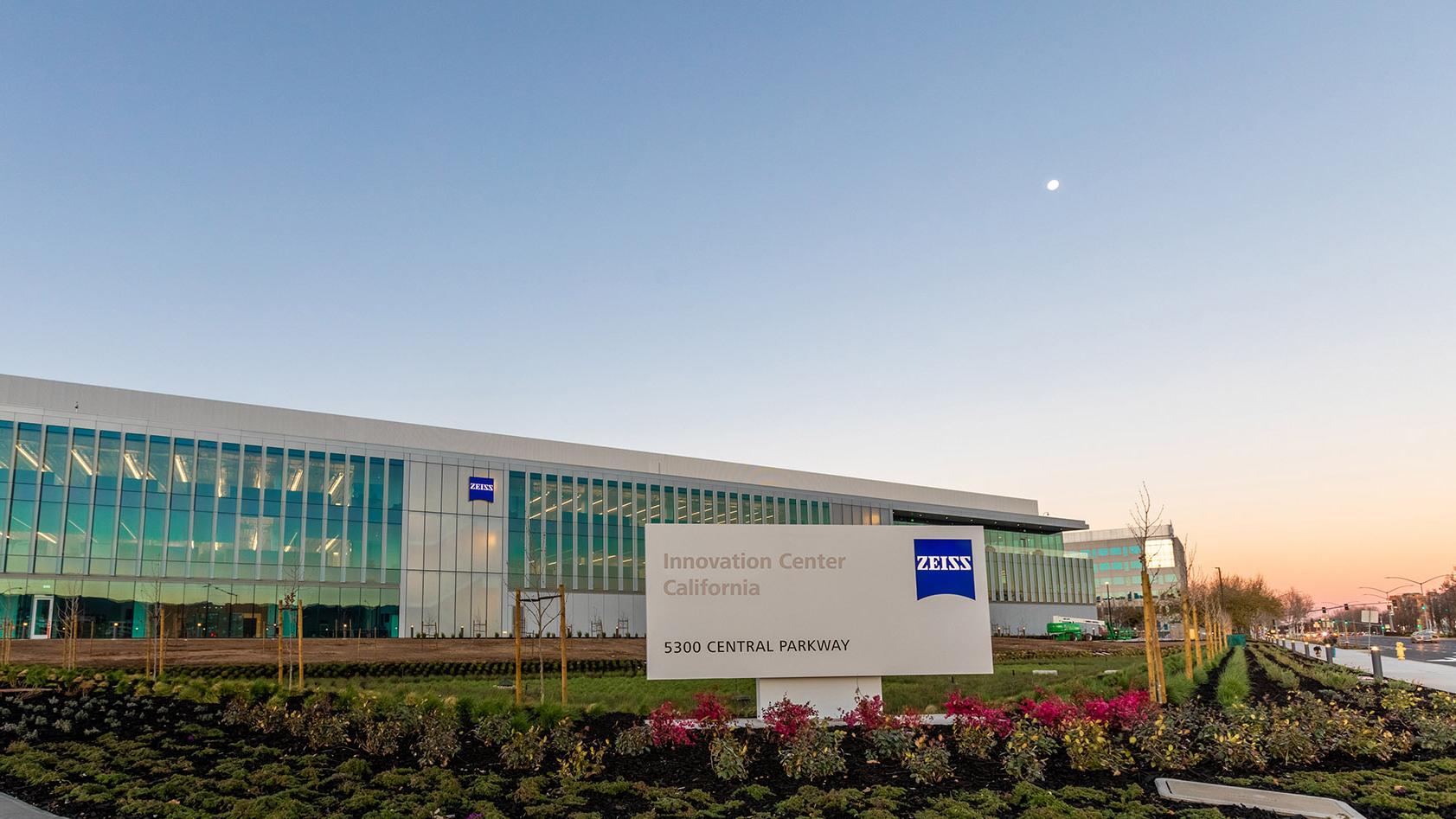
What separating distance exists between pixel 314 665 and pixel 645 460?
107ft

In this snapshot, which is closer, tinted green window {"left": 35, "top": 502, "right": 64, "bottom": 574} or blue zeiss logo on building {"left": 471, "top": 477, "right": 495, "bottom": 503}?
tinted green window {"left": 35, "top": 502, "right": 64, "bottom": 574}

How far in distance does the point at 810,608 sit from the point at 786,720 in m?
3.87

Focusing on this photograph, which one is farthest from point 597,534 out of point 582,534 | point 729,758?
point 729,758

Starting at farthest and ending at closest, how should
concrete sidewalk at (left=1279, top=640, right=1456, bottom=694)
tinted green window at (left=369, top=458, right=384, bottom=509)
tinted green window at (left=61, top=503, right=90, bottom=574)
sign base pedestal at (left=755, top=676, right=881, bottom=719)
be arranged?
tinted green window at (left=369, top=458, right=384, bottom=509) → tinted green window at (left=61, top=503, right=90, bottom=574) → concrete sidewalk at (left=1279, top=640, right=1456, bottom=694) → sign base pedestal at (left=755, top=676, right=881, bottom=719)

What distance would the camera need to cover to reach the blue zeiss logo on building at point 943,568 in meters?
17.2

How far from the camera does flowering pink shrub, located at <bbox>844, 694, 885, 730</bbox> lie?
13562 millimetres

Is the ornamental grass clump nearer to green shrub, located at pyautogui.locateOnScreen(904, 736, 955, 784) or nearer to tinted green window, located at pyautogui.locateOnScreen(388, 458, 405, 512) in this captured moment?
green shrub, located at pyautogui.locateOnScreen(904, 736, 955, 784)

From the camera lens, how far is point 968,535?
17.8m

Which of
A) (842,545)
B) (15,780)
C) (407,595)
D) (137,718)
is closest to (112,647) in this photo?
(407,595)

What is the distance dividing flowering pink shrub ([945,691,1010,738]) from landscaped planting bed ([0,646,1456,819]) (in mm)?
39

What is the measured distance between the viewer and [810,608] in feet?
55.5

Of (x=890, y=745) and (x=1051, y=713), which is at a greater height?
(x=1051, y=713)

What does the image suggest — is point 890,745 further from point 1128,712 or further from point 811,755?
point 1128,712

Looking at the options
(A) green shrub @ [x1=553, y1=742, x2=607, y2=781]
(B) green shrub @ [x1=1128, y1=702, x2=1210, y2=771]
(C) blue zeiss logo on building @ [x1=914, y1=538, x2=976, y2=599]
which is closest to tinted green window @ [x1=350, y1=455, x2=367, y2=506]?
(C) blue zeiss logo on building @ [x1=914, y1=538, x2=976, y2=599]
